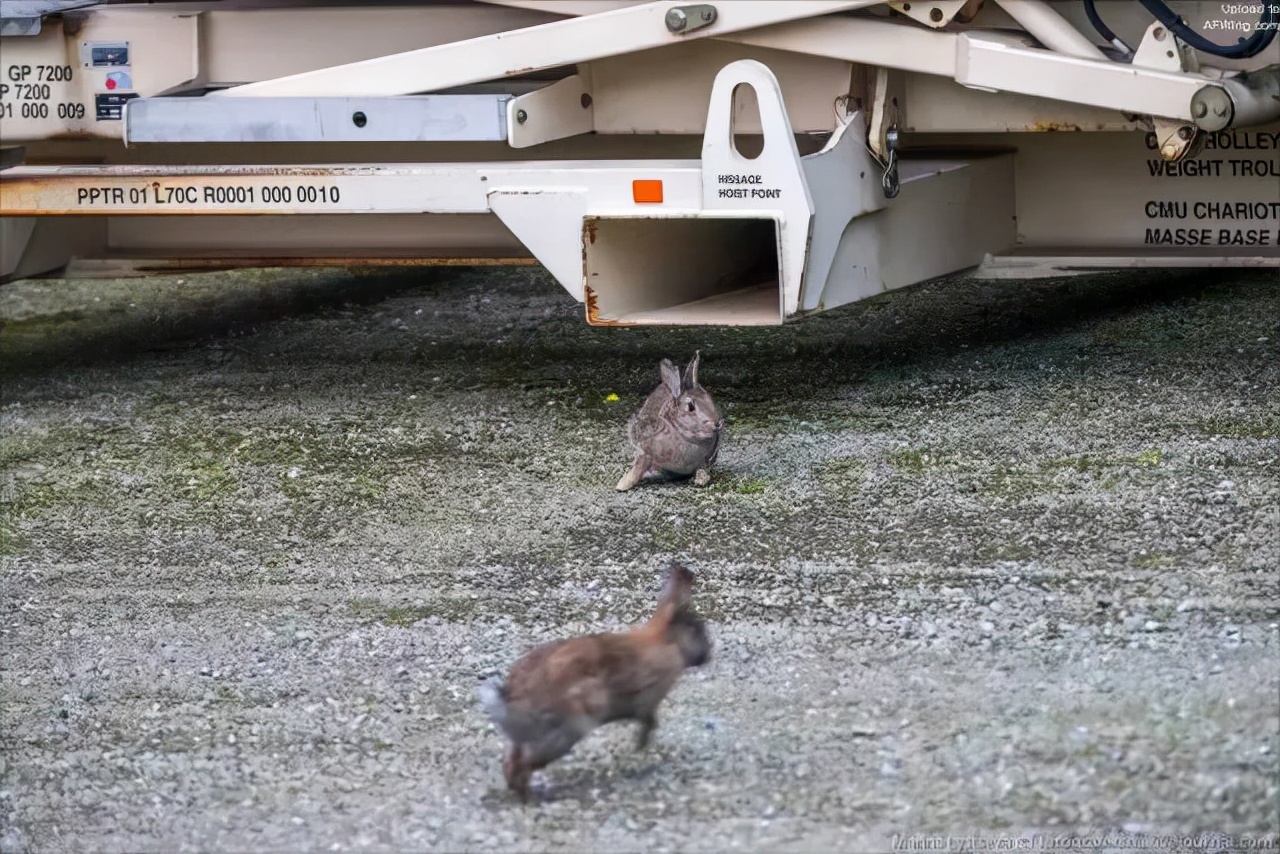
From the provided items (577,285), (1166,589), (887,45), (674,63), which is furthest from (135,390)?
(1166,589)

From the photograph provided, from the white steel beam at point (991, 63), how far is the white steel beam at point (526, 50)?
0.31 feet

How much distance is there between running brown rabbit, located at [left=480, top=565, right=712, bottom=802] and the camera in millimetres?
3094

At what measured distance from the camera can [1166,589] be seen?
397cm

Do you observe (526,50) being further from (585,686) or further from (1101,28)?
(585,686)

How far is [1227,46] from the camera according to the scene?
16.8 feet

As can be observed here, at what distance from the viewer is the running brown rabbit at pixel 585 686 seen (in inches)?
122

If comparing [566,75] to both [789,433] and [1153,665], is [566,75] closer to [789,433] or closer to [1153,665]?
[789,433]

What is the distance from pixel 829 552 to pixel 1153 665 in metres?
1.07

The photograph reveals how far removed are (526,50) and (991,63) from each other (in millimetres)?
1470

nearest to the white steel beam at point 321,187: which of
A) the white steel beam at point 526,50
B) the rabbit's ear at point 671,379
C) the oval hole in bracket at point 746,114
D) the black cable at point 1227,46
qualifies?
the white steel beam at point 526,50

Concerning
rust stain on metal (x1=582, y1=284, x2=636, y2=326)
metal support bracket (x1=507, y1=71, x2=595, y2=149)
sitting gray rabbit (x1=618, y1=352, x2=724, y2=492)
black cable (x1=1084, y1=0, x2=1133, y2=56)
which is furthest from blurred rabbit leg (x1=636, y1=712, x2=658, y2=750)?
black cable (x1=1084, y1=0, x2=1133, y2=56)

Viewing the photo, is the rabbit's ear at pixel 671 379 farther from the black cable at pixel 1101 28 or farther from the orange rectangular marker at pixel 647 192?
the black cable at pixel 1101 28

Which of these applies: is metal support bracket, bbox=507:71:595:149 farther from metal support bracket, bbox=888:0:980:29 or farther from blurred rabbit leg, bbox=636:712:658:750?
blurred rabbit leg, bbox=636:712:658:750

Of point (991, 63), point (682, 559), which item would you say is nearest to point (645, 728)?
point (682, 559)
